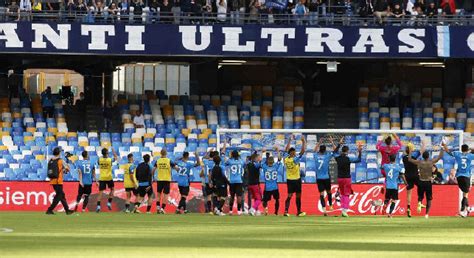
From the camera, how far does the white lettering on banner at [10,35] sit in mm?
39188

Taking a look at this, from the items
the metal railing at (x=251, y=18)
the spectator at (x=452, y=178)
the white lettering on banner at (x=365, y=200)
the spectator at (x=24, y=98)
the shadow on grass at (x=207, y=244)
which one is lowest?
the white lettering on banner at (x=365, y=200)

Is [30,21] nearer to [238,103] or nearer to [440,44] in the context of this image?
[238,103]

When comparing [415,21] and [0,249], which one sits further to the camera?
[415,21]

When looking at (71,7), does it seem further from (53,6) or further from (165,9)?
(165,9)

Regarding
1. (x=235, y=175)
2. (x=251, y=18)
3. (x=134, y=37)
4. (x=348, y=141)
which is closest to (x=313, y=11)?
(x=251, y=18)

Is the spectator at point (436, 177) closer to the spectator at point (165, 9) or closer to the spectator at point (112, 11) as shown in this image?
the spectator at point (165, 9)

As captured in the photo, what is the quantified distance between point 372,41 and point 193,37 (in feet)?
17.2

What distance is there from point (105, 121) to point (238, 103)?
4305mm

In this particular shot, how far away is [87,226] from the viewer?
Result: 24203mm

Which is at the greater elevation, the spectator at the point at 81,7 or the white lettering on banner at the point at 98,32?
the spectator at the point at 81,7

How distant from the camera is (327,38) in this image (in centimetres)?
4000

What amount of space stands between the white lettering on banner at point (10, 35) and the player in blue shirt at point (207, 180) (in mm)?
8580

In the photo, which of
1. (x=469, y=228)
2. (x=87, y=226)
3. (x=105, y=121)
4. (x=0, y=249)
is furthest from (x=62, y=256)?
(x=105, y=121)

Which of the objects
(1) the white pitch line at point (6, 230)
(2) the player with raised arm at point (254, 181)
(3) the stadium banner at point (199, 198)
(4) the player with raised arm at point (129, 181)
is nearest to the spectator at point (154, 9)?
(3) the stadium banner at point (199, 198)
